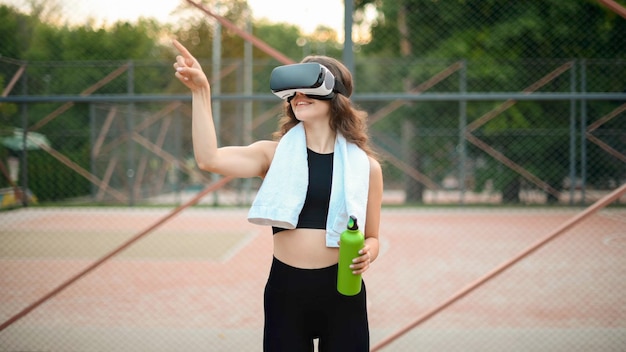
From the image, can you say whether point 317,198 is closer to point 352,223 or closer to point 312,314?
point 352,223

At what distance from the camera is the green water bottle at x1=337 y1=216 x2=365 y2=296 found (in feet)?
6.15

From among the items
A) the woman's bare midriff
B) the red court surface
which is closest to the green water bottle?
the woman's bare midriff

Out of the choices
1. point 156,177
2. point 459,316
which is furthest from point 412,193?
point 459,316

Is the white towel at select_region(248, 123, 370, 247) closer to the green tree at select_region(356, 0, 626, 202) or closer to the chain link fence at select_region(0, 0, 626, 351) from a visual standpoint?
the chain link fence at select_region(0, 0, 626, 351)

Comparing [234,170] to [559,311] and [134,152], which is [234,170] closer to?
[559,311]

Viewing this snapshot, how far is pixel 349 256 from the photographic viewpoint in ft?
6.23

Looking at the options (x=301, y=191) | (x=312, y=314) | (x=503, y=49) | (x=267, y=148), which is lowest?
(x=312, y=314)

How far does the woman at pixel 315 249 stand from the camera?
1997mm

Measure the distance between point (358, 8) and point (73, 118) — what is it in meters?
9.60

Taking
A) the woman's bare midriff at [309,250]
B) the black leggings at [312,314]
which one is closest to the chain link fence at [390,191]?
the black leggings at [312,314]

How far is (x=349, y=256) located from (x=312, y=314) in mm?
316

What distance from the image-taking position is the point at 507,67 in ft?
47.1

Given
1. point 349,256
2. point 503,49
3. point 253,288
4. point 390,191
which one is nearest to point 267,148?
point 349,256

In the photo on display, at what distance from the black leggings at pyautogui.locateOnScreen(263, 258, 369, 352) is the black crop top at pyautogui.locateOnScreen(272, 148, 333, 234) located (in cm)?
19
